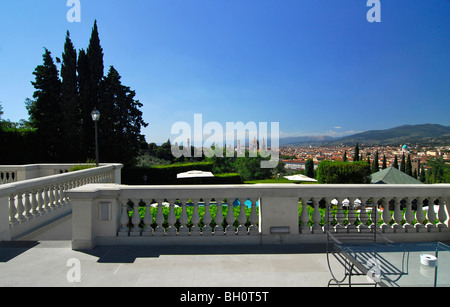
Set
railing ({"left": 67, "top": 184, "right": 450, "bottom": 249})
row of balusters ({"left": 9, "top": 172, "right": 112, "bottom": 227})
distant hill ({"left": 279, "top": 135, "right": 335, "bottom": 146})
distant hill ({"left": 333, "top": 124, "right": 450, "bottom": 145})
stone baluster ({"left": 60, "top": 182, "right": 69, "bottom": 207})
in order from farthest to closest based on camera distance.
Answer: distant hill ({"left": 279, "top": 135, "right": 335, "bottom": 146})
distant hill ({"left": 333, "top": 124, "right": 450, "bottom": 145})
stone baluster ({"left": 60, "top": 182, "right": 69, "bottom": 207})
row of balusters ({"left": 9, "top": 172, "right": 112, "bottom": 227})
railing ({"left": 67, "top": 184, "right": 450, "bottom": 249})

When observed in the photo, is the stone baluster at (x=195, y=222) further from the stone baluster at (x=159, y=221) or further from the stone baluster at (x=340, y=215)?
the stone baluster at (x=340, y=215)

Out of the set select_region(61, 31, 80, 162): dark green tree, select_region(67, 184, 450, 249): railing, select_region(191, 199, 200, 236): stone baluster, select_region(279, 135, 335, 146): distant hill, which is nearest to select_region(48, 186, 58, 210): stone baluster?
select_region(67, 184, 450, 249): railing

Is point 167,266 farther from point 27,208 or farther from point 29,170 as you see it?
point 29,170

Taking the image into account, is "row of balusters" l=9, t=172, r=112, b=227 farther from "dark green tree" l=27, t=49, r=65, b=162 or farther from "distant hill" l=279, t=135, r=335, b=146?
"distant hill" l=279, t=135, r=335, b=146

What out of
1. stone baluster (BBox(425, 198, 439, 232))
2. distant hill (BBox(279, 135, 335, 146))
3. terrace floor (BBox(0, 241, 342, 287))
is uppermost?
distant hill (BBox(279, 135, 335, 146))

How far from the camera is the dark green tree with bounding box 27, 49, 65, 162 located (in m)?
20.7

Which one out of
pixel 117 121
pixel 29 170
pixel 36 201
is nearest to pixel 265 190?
pixel 36 201

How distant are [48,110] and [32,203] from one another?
61.1 ft

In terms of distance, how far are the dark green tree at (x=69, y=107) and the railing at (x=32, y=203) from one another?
1514cm

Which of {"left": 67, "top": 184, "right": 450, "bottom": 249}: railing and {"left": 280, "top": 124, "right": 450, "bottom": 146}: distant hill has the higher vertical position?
{"left": 280, "top": 124, "right": 450, "bottom": 146}: distant hill

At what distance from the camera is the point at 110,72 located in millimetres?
23078

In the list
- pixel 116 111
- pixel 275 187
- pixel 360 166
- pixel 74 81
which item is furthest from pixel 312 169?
pixel 275 187
